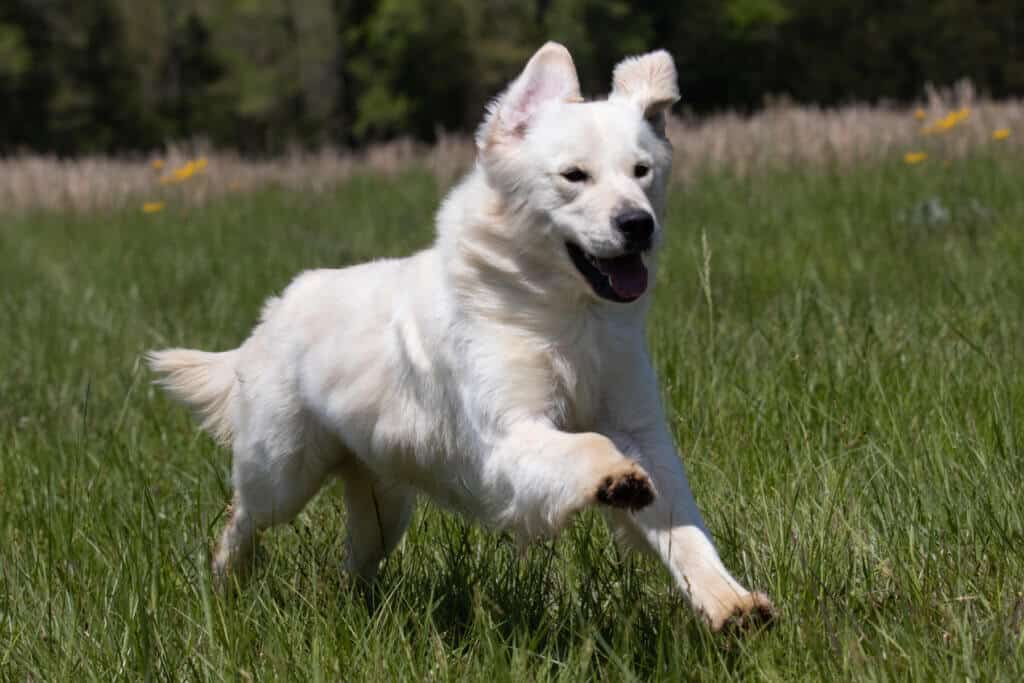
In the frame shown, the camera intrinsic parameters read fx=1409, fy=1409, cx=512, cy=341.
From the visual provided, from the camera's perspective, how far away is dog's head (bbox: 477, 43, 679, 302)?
3.27 m

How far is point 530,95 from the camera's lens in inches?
143

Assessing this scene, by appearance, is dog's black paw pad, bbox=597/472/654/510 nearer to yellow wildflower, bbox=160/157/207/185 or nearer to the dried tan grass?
the dried tan grass

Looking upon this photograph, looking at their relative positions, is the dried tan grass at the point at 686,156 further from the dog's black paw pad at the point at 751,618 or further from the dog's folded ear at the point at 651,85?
the dog's black paw pad at the point at 751,618

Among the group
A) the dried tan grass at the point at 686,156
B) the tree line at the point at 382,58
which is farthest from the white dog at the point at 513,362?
the tree line at the point at 382,58

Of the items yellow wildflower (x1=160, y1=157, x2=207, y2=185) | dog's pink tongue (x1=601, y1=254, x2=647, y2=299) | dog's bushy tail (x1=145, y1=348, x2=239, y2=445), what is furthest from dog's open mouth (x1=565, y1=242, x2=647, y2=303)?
yellow wildflower (x1=160, y1=157, x2=207, y2=185)

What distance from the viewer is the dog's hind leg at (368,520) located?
4027 millimetres

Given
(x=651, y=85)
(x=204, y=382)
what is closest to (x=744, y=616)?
(x=651, y=85)

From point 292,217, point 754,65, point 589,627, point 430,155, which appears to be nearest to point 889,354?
point 589,627

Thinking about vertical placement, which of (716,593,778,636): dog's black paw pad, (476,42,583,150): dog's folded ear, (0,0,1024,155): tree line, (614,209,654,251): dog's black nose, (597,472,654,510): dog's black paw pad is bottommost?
(0,0,1024,155): tree line

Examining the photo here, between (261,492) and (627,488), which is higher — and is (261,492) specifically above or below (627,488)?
below

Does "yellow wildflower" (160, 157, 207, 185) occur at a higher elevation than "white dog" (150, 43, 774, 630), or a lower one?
lower

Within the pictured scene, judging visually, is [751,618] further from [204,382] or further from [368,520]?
[204,382]

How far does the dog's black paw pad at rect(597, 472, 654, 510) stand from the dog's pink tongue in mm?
649

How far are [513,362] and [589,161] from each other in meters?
0.53
